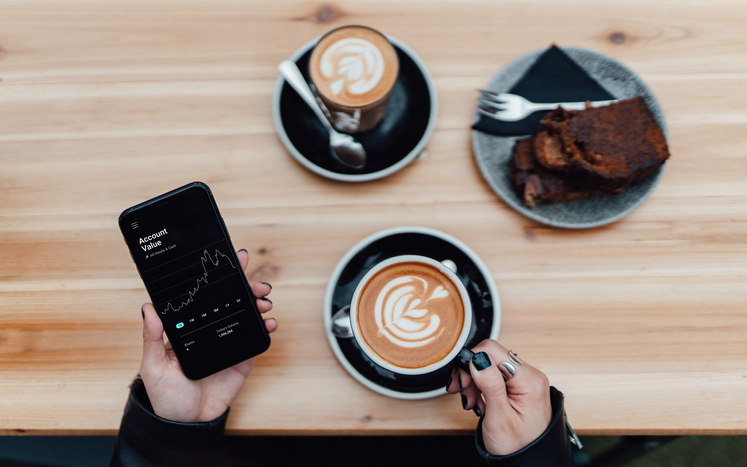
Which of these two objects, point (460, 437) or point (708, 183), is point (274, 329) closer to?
point (460, 437)

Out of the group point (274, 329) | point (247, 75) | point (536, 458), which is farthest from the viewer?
point (247, 75)

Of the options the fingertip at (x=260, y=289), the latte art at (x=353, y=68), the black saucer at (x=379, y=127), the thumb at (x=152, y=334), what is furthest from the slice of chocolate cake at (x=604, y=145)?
the thumb at (x=152, y=334)

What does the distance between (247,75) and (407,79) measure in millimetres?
364

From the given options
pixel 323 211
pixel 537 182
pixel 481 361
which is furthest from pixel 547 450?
pixel 323 211

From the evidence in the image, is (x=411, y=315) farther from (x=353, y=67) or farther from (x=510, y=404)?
(x=353, y=67)

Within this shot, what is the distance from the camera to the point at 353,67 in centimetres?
87

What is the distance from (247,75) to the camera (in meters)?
0.98

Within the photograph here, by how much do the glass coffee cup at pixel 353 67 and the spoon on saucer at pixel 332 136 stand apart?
42 mm

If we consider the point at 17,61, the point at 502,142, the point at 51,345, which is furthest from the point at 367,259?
the point at 17,61

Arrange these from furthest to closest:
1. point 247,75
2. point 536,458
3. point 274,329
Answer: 1. point 247,75
2. point 274,329
3. point 536,458

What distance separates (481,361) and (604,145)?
0.50 meters

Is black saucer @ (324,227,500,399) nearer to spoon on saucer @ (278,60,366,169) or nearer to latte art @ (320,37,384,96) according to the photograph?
spoon on saucer @ (278,60,366,169)

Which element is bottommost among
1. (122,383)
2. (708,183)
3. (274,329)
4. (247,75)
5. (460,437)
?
(460,437)

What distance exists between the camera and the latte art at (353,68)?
868mm
